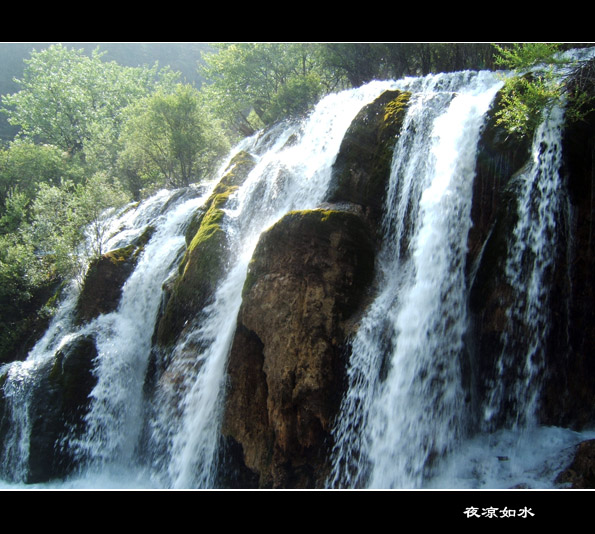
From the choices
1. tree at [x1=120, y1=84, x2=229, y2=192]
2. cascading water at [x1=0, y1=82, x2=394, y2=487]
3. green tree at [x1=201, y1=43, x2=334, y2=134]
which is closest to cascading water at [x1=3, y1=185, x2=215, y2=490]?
cascading water at [x1=0, y1=82, x2=394, y2=487]

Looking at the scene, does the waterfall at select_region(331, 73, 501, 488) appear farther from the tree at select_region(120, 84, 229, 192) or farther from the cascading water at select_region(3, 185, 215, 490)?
the tree at select_region(120, 84, 229, 192)

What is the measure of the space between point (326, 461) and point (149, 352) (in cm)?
715

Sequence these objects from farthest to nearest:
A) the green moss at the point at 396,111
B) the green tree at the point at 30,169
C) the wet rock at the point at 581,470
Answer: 1. the green tree at the point at 30,169
2. the green moss at the point at 396,111
3. the wet rock at the point at 581,470

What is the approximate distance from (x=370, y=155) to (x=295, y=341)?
537cm

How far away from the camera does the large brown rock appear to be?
777 centimetres

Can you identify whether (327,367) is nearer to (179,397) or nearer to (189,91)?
(179,397)

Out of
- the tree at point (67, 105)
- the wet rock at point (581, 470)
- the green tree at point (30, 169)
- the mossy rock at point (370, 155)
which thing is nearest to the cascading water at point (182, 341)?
the mossy rock at point (370, 155)

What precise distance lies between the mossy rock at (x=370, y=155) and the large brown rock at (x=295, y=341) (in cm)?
113

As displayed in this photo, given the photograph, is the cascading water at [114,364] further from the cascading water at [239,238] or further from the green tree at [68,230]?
the cascading water at [239,238]

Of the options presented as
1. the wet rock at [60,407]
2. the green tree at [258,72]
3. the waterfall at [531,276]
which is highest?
the green tree at [258,72]

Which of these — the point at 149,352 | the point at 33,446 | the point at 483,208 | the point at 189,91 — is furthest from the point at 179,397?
the point at 189,91

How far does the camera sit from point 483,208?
26.1 feet

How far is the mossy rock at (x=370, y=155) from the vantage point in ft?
32.7

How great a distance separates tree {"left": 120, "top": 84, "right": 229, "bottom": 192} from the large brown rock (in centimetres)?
1841
